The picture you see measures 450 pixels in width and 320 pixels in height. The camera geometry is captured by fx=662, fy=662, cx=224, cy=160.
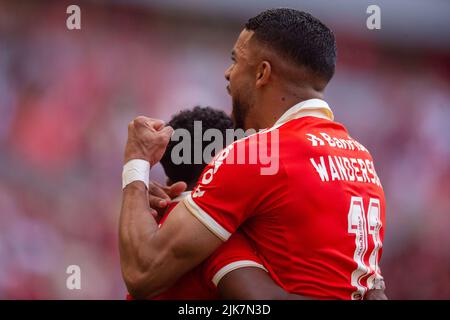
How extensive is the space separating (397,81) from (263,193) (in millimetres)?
5216

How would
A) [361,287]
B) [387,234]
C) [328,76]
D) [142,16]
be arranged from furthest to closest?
[387,234] < [142,16] < [328,76] < [361,287]

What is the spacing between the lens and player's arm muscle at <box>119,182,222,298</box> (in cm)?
242

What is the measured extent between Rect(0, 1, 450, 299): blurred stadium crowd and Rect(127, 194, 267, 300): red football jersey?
3244mm

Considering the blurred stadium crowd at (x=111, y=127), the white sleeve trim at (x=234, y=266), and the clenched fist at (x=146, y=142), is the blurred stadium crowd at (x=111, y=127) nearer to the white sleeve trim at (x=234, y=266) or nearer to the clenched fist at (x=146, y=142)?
the clenched fist at (x=146, y=142)

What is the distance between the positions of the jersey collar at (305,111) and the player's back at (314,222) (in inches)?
3.1

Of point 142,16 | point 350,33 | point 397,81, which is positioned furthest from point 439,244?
point 142,16

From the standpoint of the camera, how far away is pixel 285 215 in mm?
2477

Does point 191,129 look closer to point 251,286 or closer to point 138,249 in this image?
point 138,249

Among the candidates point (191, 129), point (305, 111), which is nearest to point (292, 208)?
point (305, 111)

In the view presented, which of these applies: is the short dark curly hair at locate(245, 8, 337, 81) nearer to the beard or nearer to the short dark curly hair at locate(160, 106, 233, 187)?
the beard

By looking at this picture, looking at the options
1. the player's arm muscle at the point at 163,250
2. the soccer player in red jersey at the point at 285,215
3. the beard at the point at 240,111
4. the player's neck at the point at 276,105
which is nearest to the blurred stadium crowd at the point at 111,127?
the beard at the point at 240,111
